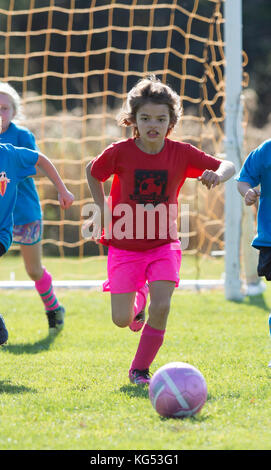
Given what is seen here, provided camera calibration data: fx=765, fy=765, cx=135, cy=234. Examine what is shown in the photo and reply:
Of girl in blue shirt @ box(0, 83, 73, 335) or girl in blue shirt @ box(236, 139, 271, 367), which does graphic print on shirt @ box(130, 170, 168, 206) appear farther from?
girl in blue shirt @ box(0, 83, 73, 335)

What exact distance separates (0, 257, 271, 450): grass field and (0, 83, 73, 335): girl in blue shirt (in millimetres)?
247

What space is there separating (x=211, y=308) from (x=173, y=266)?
2.69 metres

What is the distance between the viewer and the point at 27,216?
5453mm

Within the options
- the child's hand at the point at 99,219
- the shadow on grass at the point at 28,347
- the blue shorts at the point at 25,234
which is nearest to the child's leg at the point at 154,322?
the child's hand at the point at 99,219

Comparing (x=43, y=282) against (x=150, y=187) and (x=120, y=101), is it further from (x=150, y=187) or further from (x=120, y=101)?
(x=120, y=101)

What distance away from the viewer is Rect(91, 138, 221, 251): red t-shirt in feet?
13.5

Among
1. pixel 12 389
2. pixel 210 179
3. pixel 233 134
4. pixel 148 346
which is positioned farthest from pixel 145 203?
pixel 233 134

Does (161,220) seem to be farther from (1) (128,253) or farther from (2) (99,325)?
(2) (99,325)

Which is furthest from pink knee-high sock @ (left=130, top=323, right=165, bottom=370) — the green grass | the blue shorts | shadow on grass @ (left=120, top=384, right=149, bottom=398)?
the green grass

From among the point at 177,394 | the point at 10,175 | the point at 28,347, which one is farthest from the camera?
the point at 28,347

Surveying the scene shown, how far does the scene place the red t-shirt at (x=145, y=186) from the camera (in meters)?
4.10

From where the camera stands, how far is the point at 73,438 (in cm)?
301

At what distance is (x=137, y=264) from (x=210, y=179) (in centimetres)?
64

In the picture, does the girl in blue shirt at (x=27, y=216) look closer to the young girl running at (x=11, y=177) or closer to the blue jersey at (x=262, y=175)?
the young girl running at (x=11, y=177)
